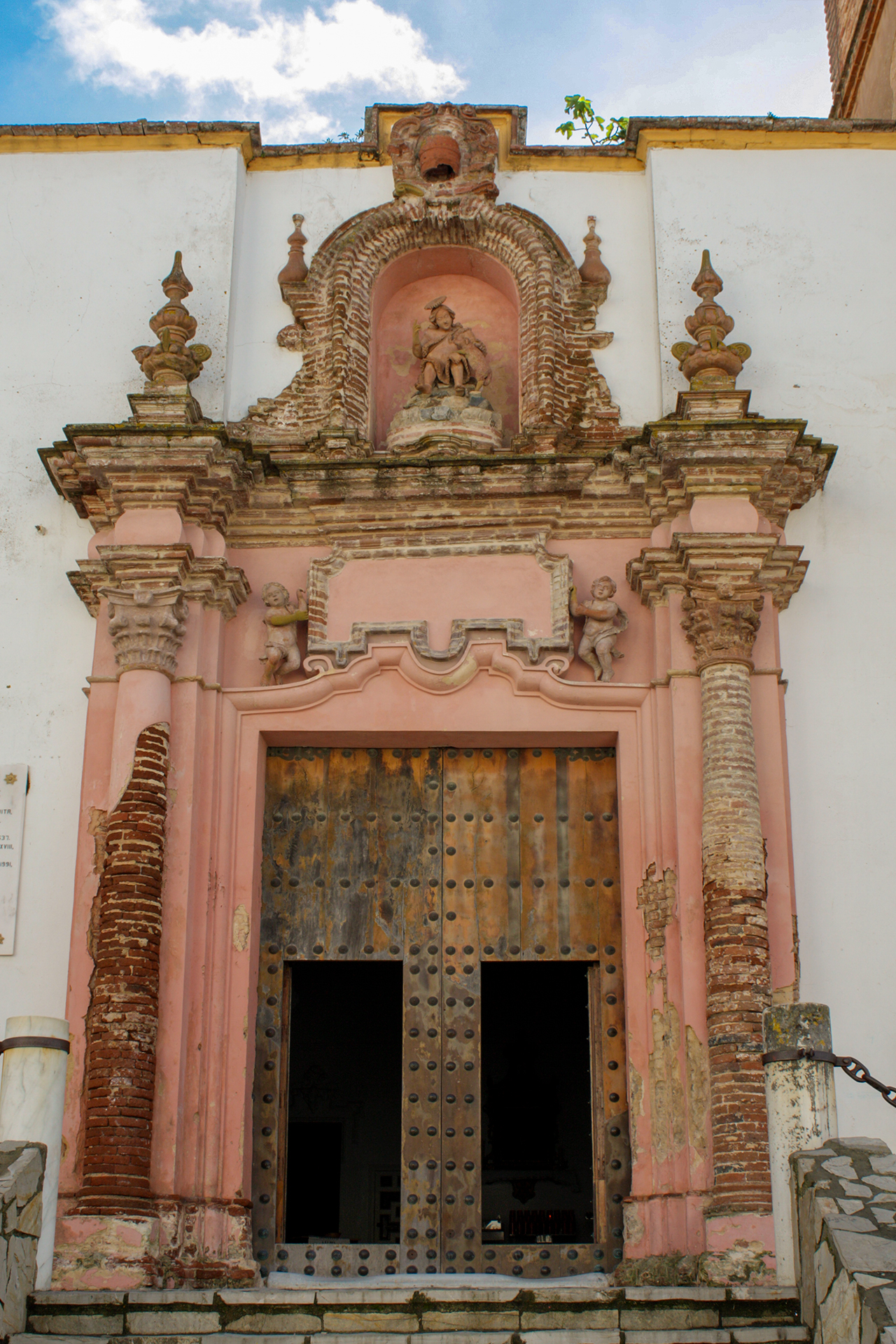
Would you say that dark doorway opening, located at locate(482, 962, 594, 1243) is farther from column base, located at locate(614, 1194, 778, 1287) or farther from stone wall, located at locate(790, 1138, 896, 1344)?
stone wall, located at locate(790, 1138, 896, 1344)

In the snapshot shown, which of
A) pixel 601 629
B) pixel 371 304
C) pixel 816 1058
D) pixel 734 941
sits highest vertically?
pixel 371 304

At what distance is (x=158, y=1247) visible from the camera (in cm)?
673

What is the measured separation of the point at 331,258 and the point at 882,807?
456cm

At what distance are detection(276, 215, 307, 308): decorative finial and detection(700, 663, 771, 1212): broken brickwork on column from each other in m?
3.52

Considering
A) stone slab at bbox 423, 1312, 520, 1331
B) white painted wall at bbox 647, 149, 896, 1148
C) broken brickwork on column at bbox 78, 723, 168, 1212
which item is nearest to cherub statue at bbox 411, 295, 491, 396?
white painted wall at bbox 647, 149, 896, 1148

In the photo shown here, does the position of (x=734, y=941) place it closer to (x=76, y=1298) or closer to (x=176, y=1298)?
(x=176, y=1298)

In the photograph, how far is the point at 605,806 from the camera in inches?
314

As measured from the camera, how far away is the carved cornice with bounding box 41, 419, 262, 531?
26.1 ft

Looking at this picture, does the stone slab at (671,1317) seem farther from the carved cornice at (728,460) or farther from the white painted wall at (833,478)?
the carved cornice at (728,460)

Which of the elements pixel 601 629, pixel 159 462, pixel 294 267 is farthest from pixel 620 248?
pixel 159 462

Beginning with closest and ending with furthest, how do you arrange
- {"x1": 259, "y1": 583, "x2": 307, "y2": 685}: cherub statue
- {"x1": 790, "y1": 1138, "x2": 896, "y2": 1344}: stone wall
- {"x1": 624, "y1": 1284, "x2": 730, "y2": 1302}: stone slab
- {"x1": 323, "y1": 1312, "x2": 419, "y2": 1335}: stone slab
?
{"x1": 790, "y1": 1138, "x2": 896, "y2": 1344}: stone wall < {"x1": 323, "y1": 1312, "x2": 419, "y2": 1335}: stone slab < {"x1": 624, "y1": 1284, "x2": 730, "y2": 1302}: stone slab < {"x1": 259, "y1": 583, "x2": 307, "y2": 685}: cherub statue

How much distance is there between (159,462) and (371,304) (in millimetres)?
1980

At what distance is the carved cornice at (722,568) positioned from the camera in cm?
778

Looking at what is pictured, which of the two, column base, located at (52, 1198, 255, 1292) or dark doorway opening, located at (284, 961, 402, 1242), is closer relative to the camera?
column base, located at (52, 1198, 255, 1292)
